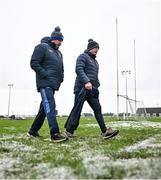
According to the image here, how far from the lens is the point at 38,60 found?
356 inches

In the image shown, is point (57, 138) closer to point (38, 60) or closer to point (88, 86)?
point (88, 86)

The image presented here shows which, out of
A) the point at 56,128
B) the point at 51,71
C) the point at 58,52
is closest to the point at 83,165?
the point at 56,128

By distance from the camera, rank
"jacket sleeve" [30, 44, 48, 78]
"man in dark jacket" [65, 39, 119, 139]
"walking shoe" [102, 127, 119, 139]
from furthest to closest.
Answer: "man in dark jacket" [65, 39, 119, 139], "walking shoe" [102, 127, 119, 139], "jacket sleeve" [30, 44, 48, 78]

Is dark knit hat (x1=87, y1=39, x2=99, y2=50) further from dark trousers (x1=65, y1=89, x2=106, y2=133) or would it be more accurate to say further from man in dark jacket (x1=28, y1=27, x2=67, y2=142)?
dark trousers (x1=65, y1=89, x2=106, y2=133)

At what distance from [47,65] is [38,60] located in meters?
0.29

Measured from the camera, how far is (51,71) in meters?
9.16

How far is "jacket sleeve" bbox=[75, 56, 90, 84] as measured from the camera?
376 inches

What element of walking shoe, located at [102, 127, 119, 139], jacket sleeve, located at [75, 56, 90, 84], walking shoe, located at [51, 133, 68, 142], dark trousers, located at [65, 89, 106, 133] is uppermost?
jacket sleeve, located at [75, 56, 90, 84]

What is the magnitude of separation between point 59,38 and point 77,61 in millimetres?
957

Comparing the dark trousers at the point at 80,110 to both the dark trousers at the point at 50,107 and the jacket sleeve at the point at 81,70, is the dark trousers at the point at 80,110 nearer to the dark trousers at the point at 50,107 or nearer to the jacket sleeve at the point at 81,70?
the jacket sleeve at the point at 81,70

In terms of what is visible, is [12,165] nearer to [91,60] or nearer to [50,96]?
[50,96]

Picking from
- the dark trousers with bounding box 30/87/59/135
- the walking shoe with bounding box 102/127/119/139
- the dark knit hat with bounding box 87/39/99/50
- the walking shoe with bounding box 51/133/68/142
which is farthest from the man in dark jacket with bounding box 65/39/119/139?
the walking shoe with bounding box 51/133/68/142

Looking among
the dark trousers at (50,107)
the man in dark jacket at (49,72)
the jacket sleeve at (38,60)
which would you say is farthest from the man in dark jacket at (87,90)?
the jacket sleeve at (38,60)

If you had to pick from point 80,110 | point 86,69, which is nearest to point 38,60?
Answer: point 86,69
